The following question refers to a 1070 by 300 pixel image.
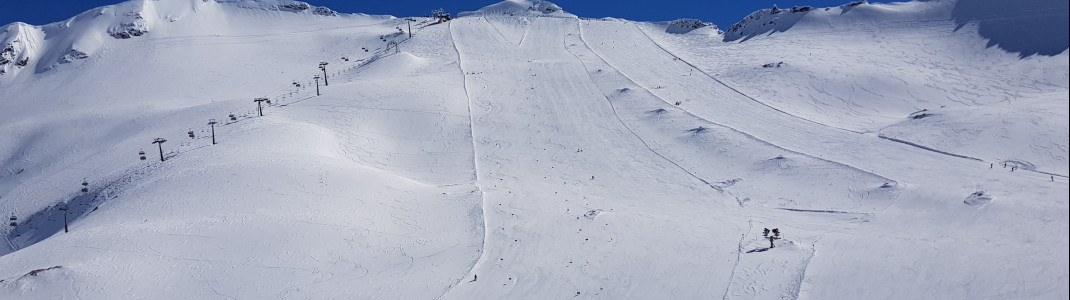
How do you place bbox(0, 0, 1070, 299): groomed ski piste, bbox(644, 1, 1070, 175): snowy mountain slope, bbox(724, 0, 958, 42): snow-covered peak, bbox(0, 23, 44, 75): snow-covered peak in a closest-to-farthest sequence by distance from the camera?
bbox(0, 0, 1070, 299): groomed ski piste, bbox(644, 1, 1070, 175): snowy mountain slope, bbox(724, 0, 958, 42): snow-covered peak, bbox(0, 23, 44, 75): snow-covered peak

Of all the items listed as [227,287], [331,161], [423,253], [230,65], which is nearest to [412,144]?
[331,161]

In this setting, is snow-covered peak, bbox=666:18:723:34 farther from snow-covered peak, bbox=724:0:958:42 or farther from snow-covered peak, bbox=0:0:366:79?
snow-covered peak, bbox=0:0:366:79

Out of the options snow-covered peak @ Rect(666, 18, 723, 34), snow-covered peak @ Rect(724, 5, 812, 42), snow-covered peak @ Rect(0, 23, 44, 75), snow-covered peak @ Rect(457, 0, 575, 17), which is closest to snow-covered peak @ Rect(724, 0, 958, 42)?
snow-covered peak @ Rect(724, 5, 812, 42)

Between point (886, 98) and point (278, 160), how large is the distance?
38.4m

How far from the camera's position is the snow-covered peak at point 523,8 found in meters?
112

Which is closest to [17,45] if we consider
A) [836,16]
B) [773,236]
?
[836,16]

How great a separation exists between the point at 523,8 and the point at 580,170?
79.4 m

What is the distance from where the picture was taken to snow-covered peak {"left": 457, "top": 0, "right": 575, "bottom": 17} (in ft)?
367

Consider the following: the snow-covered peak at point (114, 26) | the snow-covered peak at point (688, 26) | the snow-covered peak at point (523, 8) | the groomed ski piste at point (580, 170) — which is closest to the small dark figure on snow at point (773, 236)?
the groomed ski piste at point (580, 170)

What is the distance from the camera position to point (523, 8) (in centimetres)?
11706

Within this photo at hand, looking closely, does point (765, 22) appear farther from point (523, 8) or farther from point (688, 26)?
point (523, 8)

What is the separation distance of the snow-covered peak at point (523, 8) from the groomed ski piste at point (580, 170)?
1298 inches

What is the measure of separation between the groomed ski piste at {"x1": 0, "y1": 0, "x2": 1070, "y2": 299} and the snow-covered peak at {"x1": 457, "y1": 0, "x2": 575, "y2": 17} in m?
33.0

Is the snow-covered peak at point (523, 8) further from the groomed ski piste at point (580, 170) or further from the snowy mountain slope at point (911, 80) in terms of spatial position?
the snowy mountain slope at point (911, 80)
